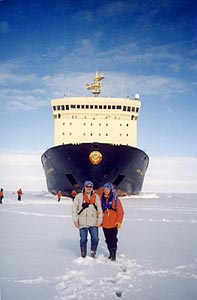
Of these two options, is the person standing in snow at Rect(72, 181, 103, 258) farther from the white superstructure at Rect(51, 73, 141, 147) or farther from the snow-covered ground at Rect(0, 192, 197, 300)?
the white superstructure at Rect(51, 73, 141, 147)

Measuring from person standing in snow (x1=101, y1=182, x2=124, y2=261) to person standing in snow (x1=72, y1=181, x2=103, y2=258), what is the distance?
89mm

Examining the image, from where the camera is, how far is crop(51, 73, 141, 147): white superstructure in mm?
19016

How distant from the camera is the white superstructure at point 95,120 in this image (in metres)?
19.0

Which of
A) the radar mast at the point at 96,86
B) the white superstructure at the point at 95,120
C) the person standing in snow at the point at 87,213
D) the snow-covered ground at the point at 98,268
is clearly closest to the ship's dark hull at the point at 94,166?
the white superstructure at the point at 95,120

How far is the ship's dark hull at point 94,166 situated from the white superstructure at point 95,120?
6.60ft

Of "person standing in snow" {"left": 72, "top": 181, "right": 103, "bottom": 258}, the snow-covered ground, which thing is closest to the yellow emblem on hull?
the snow-covered ground

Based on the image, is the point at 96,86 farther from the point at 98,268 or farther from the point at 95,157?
the point at 98,268

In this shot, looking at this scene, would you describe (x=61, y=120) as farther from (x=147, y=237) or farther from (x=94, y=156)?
(x=147, y=237)

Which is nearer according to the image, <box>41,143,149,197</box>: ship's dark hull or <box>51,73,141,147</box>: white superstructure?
<box>41,143,149,197</box>: ship's dark hull

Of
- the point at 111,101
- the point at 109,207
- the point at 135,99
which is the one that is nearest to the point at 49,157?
the point at 111,101

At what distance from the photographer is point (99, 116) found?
1945 cm

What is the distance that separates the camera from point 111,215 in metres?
4.20

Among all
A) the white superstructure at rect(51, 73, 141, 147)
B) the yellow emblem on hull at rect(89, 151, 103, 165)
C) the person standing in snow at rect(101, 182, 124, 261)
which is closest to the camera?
the person standing in snow at rect(101, 182, 124, 261)

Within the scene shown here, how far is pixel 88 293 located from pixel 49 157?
49.5ft
